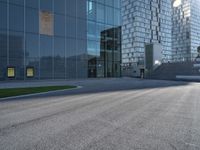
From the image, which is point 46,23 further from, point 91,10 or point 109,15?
point 109,15

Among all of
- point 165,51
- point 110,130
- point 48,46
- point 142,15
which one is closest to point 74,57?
point 48,46

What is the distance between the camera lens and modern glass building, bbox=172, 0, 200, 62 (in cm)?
13662

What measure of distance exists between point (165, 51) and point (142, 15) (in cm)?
2493

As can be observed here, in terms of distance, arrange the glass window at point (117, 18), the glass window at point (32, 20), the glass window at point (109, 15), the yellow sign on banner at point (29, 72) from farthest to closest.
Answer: the glass window at point (117, 18), the glass window at point (109, 15), the glass window at point (32, 20), the yellow sign on banner at point (29, 72)

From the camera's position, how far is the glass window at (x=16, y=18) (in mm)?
30703

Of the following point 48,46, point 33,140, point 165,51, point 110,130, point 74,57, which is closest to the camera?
point 33,140

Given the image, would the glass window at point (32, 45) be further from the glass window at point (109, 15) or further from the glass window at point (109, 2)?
the glass window at point (109, 2)

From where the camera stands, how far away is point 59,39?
35.7m

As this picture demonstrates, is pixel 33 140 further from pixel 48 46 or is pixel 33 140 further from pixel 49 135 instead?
pixel 48 46

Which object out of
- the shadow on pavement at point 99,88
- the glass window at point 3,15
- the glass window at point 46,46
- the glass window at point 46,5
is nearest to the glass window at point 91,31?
the glass window at point 46,5

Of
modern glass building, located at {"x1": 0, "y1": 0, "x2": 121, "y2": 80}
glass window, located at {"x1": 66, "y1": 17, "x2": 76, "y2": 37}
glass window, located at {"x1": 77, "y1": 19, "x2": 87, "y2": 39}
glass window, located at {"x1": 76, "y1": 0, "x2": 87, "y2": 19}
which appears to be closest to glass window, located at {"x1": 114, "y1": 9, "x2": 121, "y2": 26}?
modern glass building, located at {"x1": 0, "y1": 0, "x2": 121, "y2": 80}

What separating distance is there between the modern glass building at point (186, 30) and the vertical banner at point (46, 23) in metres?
116

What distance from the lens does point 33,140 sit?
5363mm

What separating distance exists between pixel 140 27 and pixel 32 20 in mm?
78238
